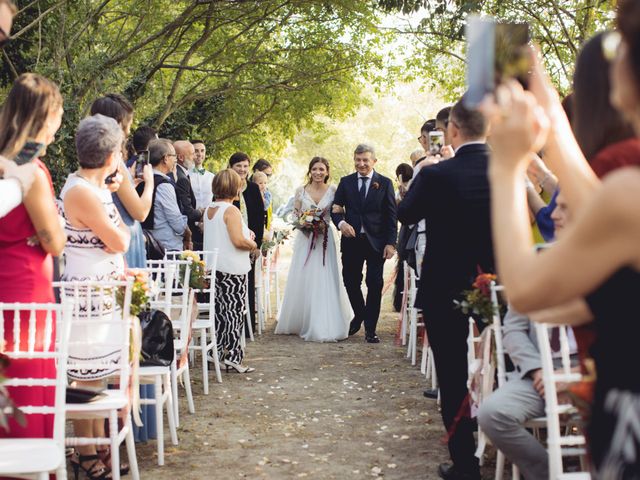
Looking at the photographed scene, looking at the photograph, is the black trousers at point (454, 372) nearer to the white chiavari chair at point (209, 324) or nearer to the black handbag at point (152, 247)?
the white chiavari chair at point (209, 324)

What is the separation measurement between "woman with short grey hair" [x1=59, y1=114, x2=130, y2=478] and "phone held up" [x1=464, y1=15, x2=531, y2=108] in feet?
11.5

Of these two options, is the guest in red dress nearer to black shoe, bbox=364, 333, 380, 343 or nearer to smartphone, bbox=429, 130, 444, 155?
smartphone, bbox=429, 130, 444, 155

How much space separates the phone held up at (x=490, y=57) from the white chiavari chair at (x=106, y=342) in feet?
10.9

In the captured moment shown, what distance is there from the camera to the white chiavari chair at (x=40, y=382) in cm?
353

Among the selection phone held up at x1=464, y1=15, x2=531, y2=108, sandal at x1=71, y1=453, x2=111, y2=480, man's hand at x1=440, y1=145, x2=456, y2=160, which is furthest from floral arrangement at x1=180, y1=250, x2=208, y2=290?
phone held up at x1=464, y1=15, x2=531, y2=108

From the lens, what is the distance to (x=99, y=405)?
15.1ft

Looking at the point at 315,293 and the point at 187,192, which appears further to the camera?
the point at 315,293

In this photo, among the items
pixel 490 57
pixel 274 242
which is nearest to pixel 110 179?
pixel 490 57

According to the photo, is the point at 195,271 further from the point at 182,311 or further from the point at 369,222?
the point at 369,222

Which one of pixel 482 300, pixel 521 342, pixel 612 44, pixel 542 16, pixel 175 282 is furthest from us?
pixel 542 16

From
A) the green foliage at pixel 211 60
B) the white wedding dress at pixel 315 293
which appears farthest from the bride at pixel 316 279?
the green foliage at pixel 211 60

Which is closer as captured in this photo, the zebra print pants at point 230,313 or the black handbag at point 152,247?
the black handbag at point 152,247

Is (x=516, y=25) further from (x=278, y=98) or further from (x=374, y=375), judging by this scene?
(x=278, y=98)

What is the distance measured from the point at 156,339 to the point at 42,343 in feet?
5.41
